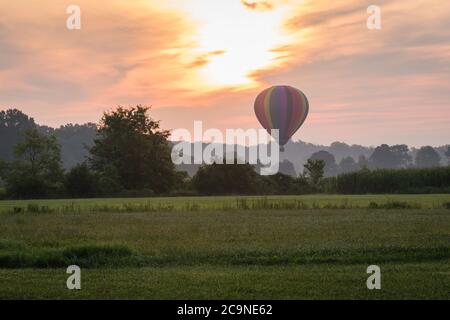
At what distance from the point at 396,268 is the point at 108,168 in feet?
245

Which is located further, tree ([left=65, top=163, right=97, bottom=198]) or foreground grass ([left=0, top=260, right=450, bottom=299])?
tree ([left=65, top=163, right=97, bottom=198])

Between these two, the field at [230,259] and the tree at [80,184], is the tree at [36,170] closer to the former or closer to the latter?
the tree at [80,184]

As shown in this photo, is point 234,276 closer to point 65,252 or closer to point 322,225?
point 65,252

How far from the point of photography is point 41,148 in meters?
91.4

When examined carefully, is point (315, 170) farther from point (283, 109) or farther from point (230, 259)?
point (230, 259)

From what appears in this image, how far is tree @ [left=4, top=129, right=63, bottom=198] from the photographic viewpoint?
79.1m

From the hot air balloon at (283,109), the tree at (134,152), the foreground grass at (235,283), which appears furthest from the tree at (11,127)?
the foreground grass at (235,283)

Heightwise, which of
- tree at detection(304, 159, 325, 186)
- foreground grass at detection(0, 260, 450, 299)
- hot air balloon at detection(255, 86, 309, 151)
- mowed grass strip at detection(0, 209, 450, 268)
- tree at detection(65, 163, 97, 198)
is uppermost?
hot air balloon at detection(255, 86, 309, 151)

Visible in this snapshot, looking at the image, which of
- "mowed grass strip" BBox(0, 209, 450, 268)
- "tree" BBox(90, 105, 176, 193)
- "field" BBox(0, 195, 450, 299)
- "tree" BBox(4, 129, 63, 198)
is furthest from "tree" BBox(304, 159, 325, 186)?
"field" BBox(0, 195, 450, 299)

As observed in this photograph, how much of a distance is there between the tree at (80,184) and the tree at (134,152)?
32.6 ft

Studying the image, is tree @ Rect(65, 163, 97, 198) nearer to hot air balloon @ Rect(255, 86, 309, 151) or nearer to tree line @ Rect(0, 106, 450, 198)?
tree line @ Rect(0, 106, 450, 198)

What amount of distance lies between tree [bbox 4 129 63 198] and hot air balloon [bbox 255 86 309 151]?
28.4 metres

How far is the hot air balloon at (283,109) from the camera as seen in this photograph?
73188mm

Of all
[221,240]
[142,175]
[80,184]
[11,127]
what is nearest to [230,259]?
[221,240]
